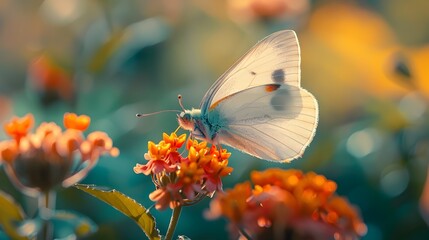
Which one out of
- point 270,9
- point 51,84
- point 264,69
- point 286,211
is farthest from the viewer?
point 270,9

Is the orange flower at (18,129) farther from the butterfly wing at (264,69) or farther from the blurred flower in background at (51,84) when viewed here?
the blurred flower in background at (51,84)

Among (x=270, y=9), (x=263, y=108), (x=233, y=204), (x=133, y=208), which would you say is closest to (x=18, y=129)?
(x=133, y=208)

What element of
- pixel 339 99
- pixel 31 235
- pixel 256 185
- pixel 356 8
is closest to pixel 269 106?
pixel 256 185

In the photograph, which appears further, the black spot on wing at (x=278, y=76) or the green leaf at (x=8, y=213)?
the black spot on wing at (x=278, y=76)

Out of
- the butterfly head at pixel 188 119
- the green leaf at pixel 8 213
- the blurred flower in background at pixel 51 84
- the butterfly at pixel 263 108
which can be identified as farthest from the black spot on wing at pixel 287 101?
the blurred flower in background at pixel 51 84

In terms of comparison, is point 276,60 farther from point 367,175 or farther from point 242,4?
point 242,4

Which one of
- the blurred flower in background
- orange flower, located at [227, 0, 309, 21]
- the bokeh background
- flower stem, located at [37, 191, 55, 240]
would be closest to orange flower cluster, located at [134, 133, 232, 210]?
flower stem, located at [37, 191, 55, 240]

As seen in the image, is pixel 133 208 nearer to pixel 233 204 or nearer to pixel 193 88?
pixel 233 204
